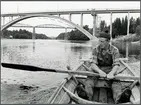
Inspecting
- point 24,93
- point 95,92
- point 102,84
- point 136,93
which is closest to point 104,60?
point 102,84

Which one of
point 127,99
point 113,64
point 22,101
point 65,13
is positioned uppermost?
point 65,13

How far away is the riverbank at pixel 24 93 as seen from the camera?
613 centimetres

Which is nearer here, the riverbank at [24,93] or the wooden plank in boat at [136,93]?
the wooden plank in boat at [136,93]

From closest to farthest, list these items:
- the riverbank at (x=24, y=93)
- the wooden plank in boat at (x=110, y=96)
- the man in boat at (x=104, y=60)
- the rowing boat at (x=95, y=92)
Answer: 1. the rowing boat at (x=95, y=92)
2. the man in boat at (x=104, y=60)
3. the wooden plank in boat at (x=110, y=96)
4. the riverbank at (x=24, y=93)

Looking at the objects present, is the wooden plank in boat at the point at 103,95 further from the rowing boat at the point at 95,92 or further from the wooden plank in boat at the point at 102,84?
the wooden plank in boat at the point at 102,84

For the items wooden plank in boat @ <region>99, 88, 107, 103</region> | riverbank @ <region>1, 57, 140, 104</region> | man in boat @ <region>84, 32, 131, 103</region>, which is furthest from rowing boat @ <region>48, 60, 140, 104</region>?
riverbank @ <region>1, 57, 140, 104</region>

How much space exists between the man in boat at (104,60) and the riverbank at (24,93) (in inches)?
57.1

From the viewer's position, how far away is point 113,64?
5180 millimetres

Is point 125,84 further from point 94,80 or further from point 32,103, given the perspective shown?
point 32,103

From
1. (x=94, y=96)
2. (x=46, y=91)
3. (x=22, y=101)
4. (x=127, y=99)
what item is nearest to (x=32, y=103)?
(x=22, y=101)

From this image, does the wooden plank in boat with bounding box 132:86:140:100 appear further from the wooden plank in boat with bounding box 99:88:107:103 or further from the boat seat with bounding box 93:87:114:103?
the wooden plank in boat with bounding box 99:88:107:103

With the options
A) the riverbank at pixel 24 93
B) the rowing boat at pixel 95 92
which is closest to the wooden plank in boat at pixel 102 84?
the rowing boat at pixel 95 92

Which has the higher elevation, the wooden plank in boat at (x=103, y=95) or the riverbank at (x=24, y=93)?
the wooden plank in boat at (x=103, y=95)

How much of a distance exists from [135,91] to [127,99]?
0.24 metres
